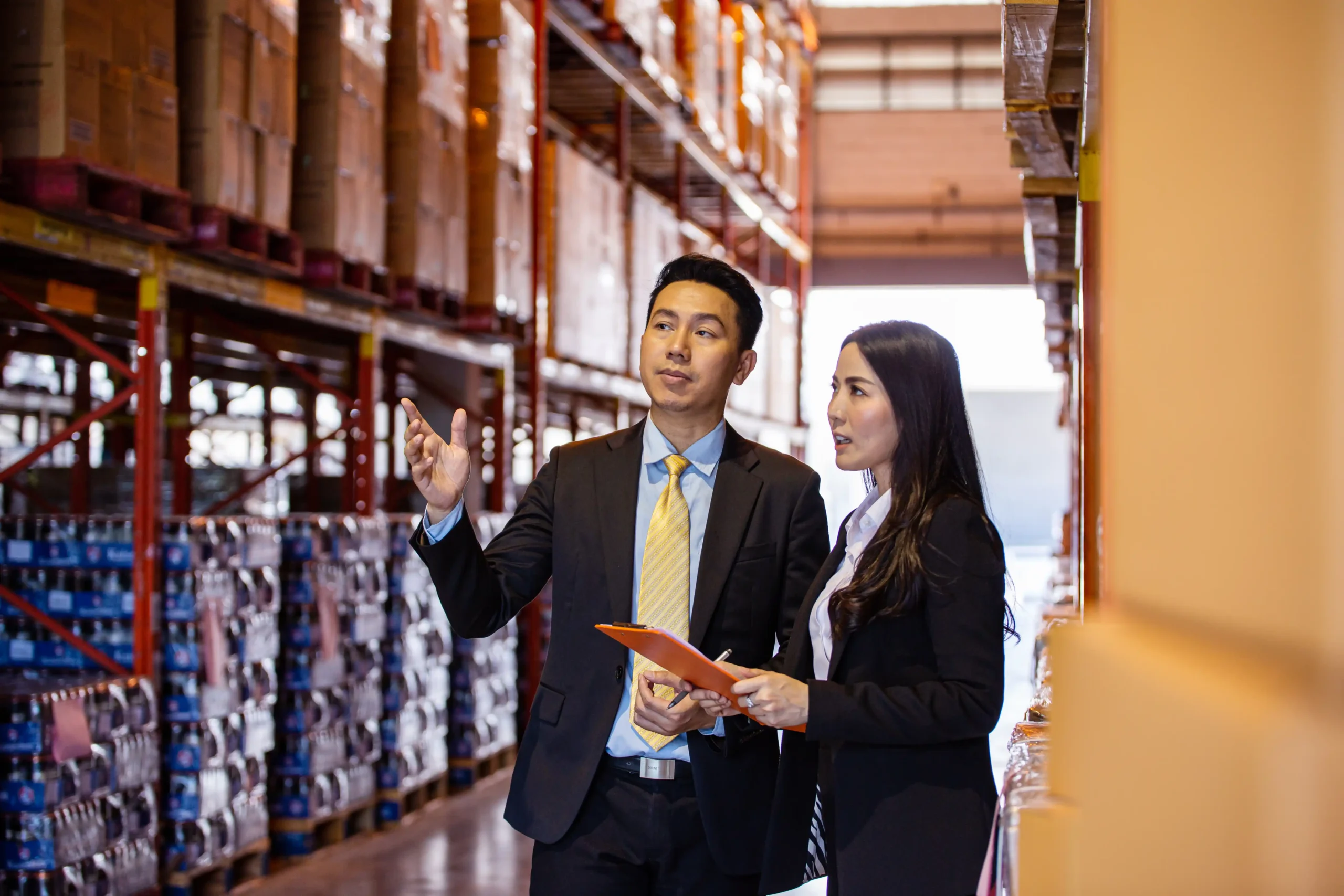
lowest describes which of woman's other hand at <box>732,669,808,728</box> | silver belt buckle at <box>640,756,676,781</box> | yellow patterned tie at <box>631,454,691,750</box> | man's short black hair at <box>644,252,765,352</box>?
silver belt buckle at <box>640,756,676,781</box>

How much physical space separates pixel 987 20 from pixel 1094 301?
60.5 ft

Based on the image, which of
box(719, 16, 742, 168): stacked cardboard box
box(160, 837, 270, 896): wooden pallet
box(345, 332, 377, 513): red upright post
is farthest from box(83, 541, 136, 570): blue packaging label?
box(719, 16, 742, 168): stacked cardboard box

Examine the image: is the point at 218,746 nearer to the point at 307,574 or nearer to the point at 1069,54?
the point at 307,574

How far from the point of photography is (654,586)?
8.91ft

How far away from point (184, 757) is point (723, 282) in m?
3.82

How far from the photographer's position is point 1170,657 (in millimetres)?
671

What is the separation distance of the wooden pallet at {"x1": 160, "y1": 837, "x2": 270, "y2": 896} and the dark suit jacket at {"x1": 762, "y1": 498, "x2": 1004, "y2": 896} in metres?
4.10

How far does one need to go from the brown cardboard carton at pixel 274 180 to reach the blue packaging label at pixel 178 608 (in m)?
1.66

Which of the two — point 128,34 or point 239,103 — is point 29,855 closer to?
point 128,34

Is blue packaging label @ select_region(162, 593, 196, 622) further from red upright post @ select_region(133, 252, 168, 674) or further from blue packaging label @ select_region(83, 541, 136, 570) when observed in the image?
blue packaging label @ select_region(83, 541, 136, 570)

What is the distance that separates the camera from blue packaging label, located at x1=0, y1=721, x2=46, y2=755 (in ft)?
15.0

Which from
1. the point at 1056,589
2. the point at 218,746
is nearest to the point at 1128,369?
the point at 218,746

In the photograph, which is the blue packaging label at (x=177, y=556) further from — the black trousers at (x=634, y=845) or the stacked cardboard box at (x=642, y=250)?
the stacked cardboard box at (x=642, y=250)

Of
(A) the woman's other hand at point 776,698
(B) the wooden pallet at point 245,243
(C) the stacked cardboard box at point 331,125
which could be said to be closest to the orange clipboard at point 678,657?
(A) the woman's other hand at point 776,698
